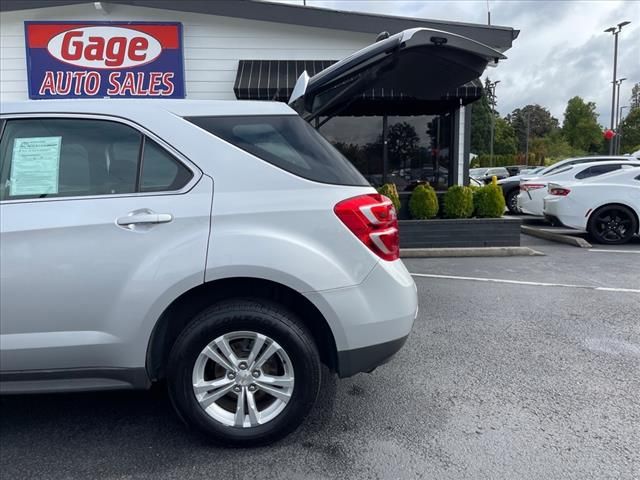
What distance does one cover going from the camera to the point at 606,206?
9.07 meters

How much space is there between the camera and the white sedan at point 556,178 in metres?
10.2

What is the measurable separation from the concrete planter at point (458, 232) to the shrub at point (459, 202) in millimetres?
195

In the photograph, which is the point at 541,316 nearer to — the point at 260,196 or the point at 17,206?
the point at 260,196

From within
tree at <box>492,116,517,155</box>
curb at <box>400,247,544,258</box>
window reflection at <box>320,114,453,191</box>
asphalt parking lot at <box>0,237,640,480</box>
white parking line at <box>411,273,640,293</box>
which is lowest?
asphalt parking lot at <box>0,237,640,480</box>

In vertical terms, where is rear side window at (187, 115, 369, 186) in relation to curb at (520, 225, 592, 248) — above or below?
above

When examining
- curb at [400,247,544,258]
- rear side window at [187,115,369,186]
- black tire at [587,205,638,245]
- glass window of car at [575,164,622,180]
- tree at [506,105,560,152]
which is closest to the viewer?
rear side window at [187,115,369,186]

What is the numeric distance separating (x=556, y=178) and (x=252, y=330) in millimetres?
10053

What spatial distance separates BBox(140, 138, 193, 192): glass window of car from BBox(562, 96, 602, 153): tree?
67.7 meters

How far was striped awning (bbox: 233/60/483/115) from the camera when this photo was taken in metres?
8.32

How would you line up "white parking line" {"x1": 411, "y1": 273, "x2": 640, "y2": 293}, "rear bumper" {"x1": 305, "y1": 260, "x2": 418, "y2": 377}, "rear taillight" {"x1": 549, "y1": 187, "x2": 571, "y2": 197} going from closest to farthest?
"rear bumper" {"x1": 305, "y1": 260, "x2": 418, "y2": 377} → "white parking line" {"x1": 411, "y1": 273, "x2": 640, "y2": 293} → "rear taillight" {"x1": 549, "y1": 187, "x2": 571, "y2": 197}

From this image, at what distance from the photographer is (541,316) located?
4.74m

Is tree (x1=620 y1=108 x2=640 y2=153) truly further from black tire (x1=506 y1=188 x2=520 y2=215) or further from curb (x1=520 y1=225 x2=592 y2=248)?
curb (x1=520 y1=225 x2=592 y2=248)

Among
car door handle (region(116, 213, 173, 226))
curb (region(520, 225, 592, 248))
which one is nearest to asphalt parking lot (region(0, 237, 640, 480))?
car door handle (region(116, 213, 173, 226))

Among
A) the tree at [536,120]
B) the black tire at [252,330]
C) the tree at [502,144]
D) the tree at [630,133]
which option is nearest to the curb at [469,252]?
the black tire at [252,330]
